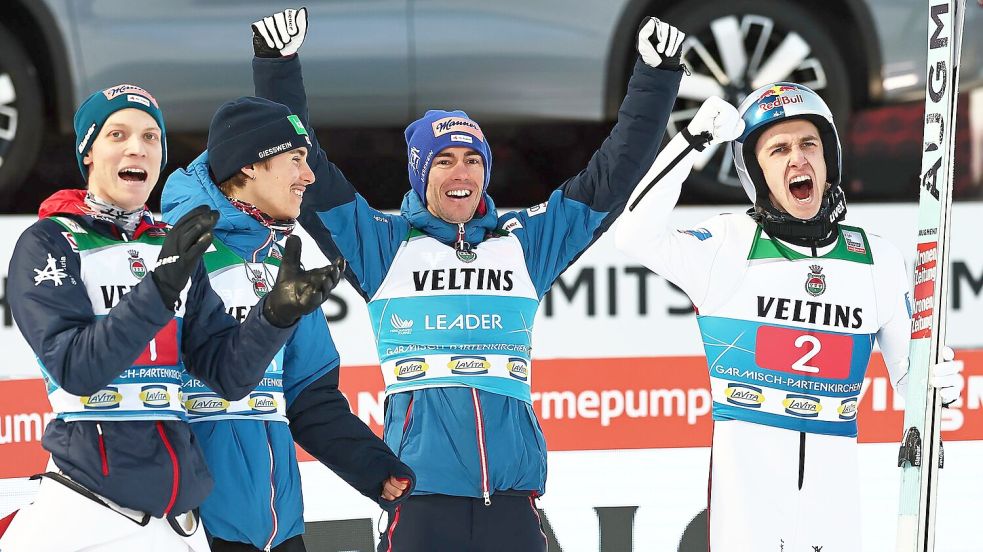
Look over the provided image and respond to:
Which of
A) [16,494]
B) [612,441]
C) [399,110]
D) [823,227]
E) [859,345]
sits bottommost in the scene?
[16,494]

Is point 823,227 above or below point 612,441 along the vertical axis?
above

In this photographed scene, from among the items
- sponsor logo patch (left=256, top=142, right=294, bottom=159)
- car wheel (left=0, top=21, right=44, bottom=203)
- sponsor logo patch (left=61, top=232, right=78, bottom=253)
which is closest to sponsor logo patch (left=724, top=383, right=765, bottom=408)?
sponsor logo patch (left=256, top=142, right=294, bottom=159)

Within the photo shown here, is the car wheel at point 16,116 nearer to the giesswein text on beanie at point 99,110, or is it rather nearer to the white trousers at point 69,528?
the giesswein text on beanie at point 99,110

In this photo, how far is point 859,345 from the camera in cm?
308

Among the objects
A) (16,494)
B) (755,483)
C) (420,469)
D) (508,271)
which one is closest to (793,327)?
(755,483)

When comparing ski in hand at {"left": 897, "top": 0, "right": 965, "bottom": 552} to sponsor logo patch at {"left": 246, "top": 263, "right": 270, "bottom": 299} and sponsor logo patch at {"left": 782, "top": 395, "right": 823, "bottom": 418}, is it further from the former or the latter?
sponsor logo patch at {"left": 246, "top": 263, "right": 270, "bottom": 299}

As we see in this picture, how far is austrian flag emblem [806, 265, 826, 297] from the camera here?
10.1 ft

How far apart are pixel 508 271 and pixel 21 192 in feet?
7.69

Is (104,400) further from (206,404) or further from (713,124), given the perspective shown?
(713,124)

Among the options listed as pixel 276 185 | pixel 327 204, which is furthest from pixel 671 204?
pixel 276 185

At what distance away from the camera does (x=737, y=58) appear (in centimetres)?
469

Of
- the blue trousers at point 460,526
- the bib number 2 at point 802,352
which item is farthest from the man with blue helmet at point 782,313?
the blue trousers at point 460,526

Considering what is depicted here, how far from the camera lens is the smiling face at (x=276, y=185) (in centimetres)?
270

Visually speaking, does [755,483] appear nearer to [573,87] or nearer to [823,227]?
[823,227]
